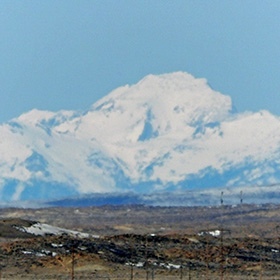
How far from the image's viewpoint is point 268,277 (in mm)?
77250

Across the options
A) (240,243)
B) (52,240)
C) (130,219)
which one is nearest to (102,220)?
(130,219)

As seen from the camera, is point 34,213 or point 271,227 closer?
point 271,227

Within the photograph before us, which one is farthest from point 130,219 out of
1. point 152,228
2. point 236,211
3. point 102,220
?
point 152,228

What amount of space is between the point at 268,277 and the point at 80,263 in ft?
34.4

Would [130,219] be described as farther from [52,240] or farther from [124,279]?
[124,279]

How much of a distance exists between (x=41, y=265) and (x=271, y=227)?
226ft

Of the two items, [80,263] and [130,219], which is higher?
[130,219]

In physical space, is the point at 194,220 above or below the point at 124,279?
above

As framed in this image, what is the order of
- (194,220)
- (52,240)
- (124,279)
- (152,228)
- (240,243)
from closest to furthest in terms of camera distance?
(124,279) → (52,240) → (240,243) → (152,228) → (194,220)

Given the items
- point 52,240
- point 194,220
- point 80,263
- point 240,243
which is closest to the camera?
point 80,263

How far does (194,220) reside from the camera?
602 ft

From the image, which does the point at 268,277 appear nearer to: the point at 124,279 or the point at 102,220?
the point at 124,279

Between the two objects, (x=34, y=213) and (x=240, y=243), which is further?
(x=34, y=213)

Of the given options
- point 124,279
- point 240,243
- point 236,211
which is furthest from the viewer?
point 236,211
